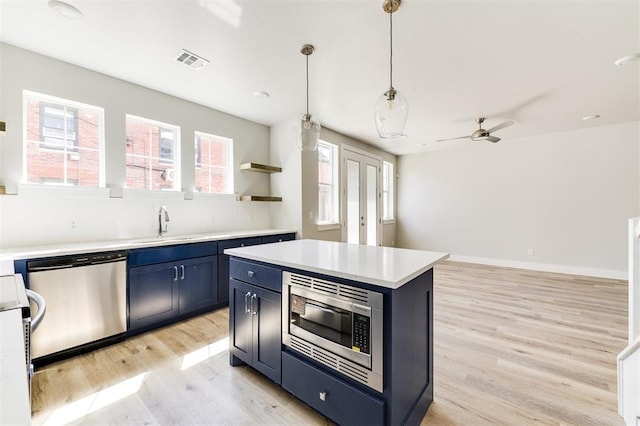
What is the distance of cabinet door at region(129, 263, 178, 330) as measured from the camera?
8.98 feet

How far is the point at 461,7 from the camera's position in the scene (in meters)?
2.01

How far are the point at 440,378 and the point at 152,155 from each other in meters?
3.89

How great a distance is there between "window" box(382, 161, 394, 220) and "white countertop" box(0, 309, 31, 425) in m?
6.70

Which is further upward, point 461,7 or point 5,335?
point 461,7

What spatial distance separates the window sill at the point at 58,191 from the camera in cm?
251

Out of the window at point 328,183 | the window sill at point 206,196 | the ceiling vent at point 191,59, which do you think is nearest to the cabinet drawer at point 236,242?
the window sill at point 206,196

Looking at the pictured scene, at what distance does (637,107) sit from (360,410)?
562cm

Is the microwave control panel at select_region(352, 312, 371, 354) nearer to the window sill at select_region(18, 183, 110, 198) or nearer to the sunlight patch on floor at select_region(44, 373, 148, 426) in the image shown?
the sunlight patch on floor at select_region(44, 373, 148, 426)

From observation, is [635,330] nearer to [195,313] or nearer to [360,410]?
[360,410]

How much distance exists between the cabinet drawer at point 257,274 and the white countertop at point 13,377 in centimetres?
123

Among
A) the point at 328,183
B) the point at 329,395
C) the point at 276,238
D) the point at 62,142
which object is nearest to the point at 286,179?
the point at 328,183

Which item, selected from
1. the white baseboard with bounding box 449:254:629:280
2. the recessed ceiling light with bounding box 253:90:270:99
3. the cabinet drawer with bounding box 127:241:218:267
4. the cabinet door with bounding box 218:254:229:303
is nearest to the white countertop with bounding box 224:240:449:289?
the cabinet drawer with bounding box 127:241:218:267

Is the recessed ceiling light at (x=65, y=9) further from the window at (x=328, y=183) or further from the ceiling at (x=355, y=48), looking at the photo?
the window at (x=328, y=183)

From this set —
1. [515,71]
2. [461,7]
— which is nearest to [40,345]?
[461,7]
